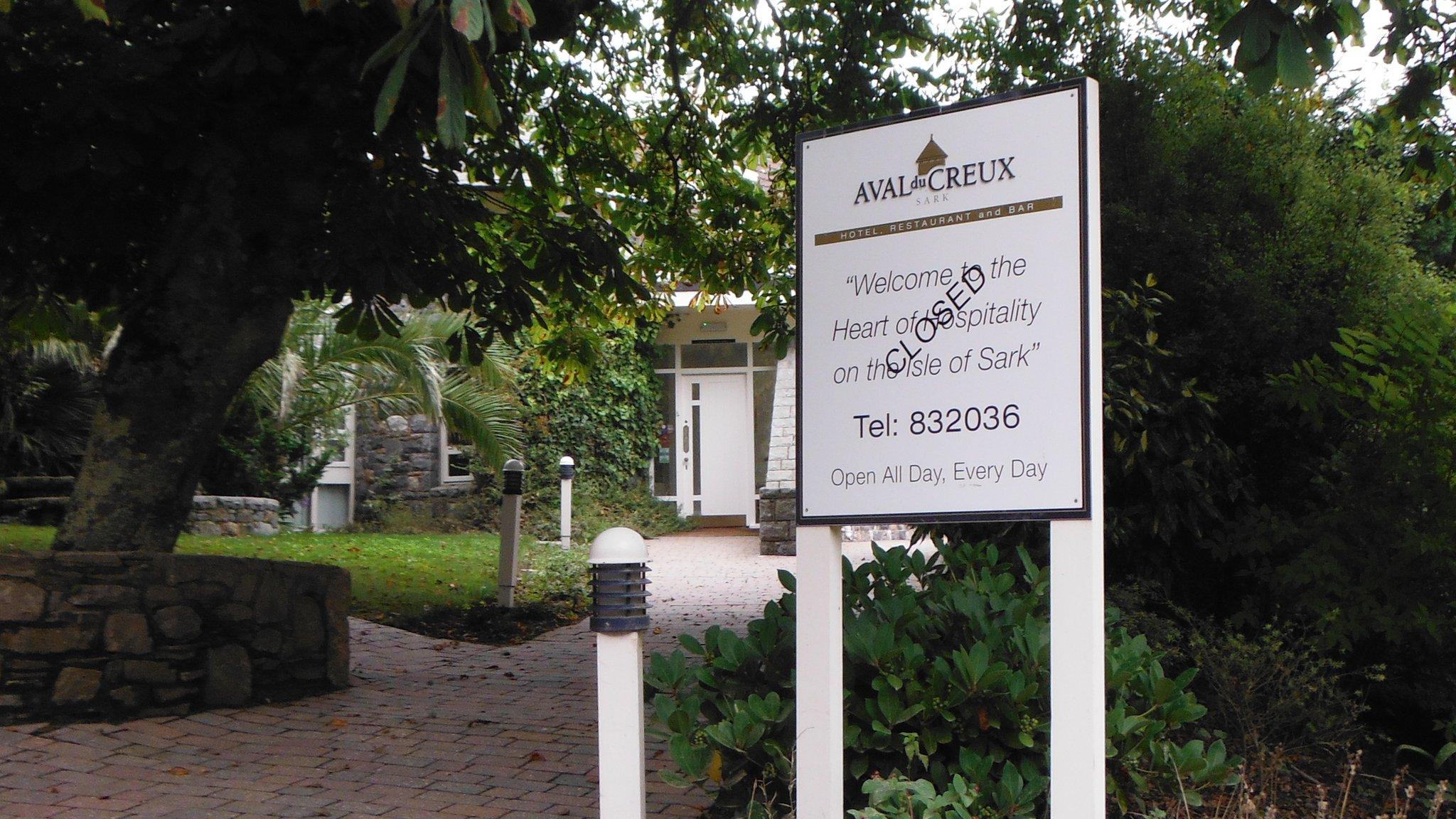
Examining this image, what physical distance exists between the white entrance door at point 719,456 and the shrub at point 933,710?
1435cm

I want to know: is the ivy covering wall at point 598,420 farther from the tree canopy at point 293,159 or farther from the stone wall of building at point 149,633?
the stone wall of building at point 149,633

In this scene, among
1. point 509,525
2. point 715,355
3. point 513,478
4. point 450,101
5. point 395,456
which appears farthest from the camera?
point 715,355

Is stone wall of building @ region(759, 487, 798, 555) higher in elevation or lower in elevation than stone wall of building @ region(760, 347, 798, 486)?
lower

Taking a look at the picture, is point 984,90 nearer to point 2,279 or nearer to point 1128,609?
point 1128,609

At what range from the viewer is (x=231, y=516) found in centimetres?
1363

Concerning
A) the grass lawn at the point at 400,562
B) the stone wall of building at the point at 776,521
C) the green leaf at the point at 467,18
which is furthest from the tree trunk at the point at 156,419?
the stone wall of building at the point at 776,521

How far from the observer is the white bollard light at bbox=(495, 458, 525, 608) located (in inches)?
366

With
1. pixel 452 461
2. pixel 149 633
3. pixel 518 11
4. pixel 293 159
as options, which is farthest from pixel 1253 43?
pixel 452 461

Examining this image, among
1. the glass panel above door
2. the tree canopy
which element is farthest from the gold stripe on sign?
the glass panel above door

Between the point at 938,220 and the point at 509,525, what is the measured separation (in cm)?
682

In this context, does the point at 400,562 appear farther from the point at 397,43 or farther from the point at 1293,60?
the point at 1293,60

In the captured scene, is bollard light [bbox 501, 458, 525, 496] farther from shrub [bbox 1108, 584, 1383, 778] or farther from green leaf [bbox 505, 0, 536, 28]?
green leaf [bbox 505, 0, 536, 28]

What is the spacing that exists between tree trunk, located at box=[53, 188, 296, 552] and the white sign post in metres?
4.00

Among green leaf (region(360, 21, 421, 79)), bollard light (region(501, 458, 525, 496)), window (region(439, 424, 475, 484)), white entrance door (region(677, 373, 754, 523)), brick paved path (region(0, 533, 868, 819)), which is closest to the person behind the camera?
green leaf (region(360, 21, 421, 79))
